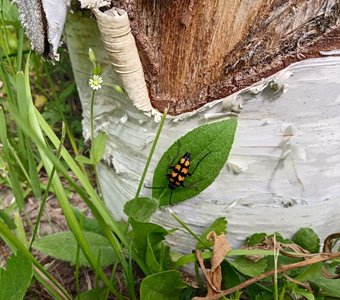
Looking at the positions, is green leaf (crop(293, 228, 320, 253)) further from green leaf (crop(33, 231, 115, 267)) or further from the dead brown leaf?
green leaf (crop(33, 231, 115, 267))

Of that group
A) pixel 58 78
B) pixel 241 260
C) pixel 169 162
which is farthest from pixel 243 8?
pixel 58 78

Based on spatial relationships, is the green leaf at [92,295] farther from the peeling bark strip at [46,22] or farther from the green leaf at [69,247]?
the peeling bark strip at [46,22]

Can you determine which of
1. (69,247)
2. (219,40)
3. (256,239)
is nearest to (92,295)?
(69,247)

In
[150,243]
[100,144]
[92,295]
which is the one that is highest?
[100,144]

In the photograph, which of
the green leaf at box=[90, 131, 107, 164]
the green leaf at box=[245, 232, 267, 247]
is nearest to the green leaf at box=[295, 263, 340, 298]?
the green leaf at box=[245, 232, 267, 247]

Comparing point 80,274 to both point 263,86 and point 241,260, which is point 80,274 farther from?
point 263,86

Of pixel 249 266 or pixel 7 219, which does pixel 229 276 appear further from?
pixel 7 219
